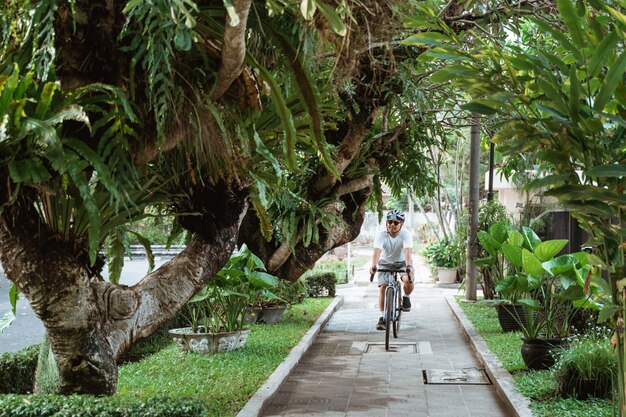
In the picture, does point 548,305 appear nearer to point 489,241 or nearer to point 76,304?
point 489,241

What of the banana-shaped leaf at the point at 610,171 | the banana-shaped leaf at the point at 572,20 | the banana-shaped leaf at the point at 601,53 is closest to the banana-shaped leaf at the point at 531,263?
the banana-shaped leaf at the point at 572,20

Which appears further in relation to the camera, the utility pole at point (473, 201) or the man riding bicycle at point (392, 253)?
the utility pole at point (473, 201)

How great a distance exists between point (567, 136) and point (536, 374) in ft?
16.7

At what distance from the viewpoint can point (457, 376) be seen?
9.78 meters

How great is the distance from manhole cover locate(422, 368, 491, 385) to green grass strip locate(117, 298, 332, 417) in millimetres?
1840

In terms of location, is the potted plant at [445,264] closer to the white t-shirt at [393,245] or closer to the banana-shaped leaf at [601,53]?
the white t-shirt at [393,245]

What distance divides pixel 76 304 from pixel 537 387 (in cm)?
464

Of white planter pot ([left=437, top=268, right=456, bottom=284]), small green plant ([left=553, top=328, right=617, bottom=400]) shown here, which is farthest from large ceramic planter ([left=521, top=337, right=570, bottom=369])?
white planter pot ([left=437, top=268, right=456, bottom=284])

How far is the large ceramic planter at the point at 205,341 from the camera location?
10.5 m

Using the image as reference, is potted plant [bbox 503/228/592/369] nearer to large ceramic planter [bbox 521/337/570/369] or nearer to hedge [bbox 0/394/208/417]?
large ceramic planter [bbox 521/337/570/369]

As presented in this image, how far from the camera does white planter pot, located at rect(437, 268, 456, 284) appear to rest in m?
26.4

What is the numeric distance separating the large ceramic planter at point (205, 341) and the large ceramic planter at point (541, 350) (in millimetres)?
3791

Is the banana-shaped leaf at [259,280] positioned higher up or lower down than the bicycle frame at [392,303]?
higher up

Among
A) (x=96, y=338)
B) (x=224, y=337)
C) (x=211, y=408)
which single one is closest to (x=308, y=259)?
(x=224, y=337)
